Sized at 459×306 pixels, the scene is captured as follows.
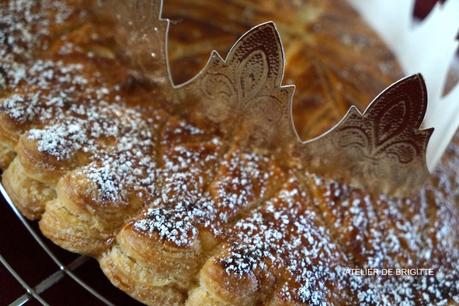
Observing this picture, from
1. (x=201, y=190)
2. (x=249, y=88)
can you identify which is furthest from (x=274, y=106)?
(x=201, y=190)

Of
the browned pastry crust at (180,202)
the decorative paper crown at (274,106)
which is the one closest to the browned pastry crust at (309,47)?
the browned pastry crust at (180,202)

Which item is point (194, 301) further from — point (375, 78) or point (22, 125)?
point (375, 78)

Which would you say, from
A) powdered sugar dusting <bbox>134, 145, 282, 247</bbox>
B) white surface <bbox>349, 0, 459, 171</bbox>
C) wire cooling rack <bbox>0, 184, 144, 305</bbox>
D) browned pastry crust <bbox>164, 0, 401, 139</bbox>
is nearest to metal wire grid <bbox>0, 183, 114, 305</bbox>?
wire cooling rack <bbox>0, 184, 144, 305</bbox>

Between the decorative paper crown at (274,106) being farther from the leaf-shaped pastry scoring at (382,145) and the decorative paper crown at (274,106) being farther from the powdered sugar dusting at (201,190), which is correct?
the powdered sugar dusting at (201,190)

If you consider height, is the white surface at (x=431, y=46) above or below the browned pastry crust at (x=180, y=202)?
above

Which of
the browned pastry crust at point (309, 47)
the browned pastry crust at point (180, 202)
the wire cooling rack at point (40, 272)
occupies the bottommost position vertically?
the wire cooling rack at point (40, 272)

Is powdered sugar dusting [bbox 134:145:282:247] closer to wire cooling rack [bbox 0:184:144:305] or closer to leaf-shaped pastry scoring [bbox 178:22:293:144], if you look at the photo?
leaf-shaped pastry scoring [bbox 178:22:293:144]

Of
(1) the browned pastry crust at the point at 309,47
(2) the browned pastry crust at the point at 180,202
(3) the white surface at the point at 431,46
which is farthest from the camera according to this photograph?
(1) the browned pastry crust at the point at 309,47

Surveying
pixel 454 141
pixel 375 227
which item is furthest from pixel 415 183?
pixel 454 141
